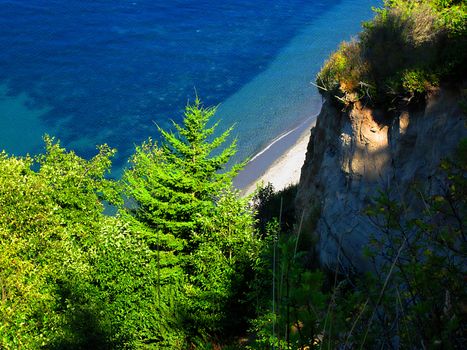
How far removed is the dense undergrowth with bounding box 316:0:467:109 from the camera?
56.9ft

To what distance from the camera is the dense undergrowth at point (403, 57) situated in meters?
17.3

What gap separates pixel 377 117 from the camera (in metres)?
19.6

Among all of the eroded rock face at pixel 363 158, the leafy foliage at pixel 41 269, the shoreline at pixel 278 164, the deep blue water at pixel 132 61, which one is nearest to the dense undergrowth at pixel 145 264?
the leafy foliage at pixel 41 269

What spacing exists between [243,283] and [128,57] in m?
45.5

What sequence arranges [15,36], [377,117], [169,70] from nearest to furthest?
1. [377,117]
2. [169,70]
3. [15,36]

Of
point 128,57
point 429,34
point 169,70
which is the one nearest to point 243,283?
point 429,34

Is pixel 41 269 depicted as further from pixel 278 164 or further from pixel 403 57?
pixel 278 164

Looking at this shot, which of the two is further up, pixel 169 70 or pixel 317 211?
pixel 169 70

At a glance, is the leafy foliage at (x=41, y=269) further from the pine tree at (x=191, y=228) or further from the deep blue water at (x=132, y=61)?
the deep blue water at (x=132, y=61)

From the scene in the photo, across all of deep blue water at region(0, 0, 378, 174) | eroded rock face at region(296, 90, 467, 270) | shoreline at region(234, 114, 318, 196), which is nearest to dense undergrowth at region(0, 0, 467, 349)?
eroded rock face at region(296, 90, 467, 270)

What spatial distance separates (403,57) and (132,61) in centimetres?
4432

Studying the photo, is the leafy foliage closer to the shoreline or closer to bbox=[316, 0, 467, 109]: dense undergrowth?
bbox=[316, 0, 467, 109]: dense undergrowth

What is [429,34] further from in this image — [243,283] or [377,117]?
[243,283]

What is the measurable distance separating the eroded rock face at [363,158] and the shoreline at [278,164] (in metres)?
13.9
